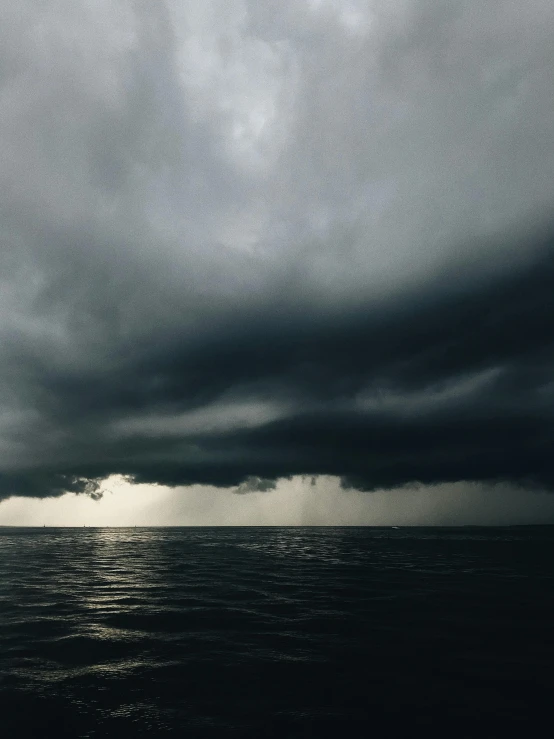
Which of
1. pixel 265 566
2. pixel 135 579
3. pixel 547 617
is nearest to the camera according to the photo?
pixel 547 617

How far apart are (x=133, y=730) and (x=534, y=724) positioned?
12.3 m

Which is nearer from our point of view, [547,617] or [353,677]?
[353,677]

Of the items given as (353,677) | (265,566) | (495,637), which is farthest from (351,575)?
(353,677)

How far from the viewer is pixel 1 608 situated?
95.3 feet

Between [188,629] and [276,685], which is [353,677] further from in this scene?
[188,629]

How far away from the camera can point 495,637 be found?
23.1 meters

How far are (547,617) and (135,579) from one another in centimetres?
3692

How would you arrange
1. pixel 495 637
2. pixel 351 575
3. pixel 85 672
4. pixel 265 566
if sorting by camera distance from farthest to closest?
1. pixel 265 566
2. pixel 351 575
3. pixel 495 637
4. pixel 85 672

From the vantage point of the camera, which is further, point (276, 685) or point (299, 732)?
point (276, 685)

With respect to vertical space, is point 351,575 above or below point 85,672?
below

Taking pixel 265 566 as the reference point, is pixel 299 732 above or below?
above

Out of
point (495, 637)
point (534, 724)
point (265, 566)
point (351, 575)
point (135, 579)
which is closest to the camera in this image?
point (534, 724)

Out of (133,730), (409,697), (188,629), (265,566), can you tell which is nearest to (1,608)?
(188,629)

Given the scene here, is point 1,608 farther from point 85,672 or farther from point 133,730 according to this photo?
point 133,730
